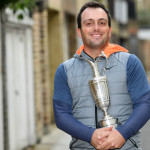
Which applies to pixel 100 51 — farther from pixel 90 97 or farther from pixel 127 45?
pixel 127 45

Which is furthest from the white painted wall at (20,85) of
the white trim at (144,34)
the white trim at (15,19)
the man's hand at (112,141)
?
the white trim at (144,34)

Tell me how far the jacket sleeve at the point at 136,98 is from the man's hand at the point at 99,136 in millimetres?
86

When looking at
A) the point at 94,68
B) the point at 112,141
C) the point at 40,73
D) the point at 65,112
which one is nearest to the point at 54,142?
the point at 40,73

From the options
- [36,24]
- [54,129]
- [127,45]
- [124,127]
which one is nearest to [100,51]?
[124,127]

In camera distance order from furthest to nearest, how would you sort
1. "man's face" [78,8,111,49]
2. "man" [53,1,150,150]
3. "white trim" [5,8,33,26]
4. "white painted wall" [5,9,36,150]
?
1. "white painted wall" [5,9,36,150]
2. "white trim" [5,8,33,26]
3. "man's face" [78,8,111,49]
4. "man" [53,1,150,150]

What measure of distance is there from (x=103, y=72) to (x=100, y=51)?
0.19 metres

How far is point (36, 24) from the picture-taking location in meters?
9.57

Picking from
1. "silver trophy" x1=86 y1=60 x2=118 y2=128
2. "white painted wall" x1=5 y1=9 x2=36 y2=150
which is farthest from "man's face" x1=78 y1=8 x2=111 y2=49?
"white painted wall" x1=5 y1=9 x2=36 y2=150

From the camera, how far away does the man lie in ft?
9.68

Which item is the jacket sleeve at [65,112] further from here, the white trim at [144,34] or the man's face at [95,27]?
the white trim at [144,34]

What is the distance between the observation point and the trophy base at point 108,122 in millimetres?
2918

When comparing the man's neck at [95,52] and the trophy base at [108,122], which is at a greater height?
the man's neck at [95,52]

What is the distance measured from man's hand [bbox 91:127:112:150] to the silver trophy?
5 cm

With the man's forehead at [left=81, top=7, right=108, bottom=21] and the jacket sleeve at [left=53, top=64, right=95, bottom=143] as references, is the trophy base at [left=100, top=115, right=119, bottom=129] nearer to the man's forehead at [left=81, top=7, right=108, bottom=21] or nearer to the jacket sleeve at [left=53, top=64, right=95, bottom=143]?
the jacket sleeve at [left=53, top=64, right=95, bottom=143]
